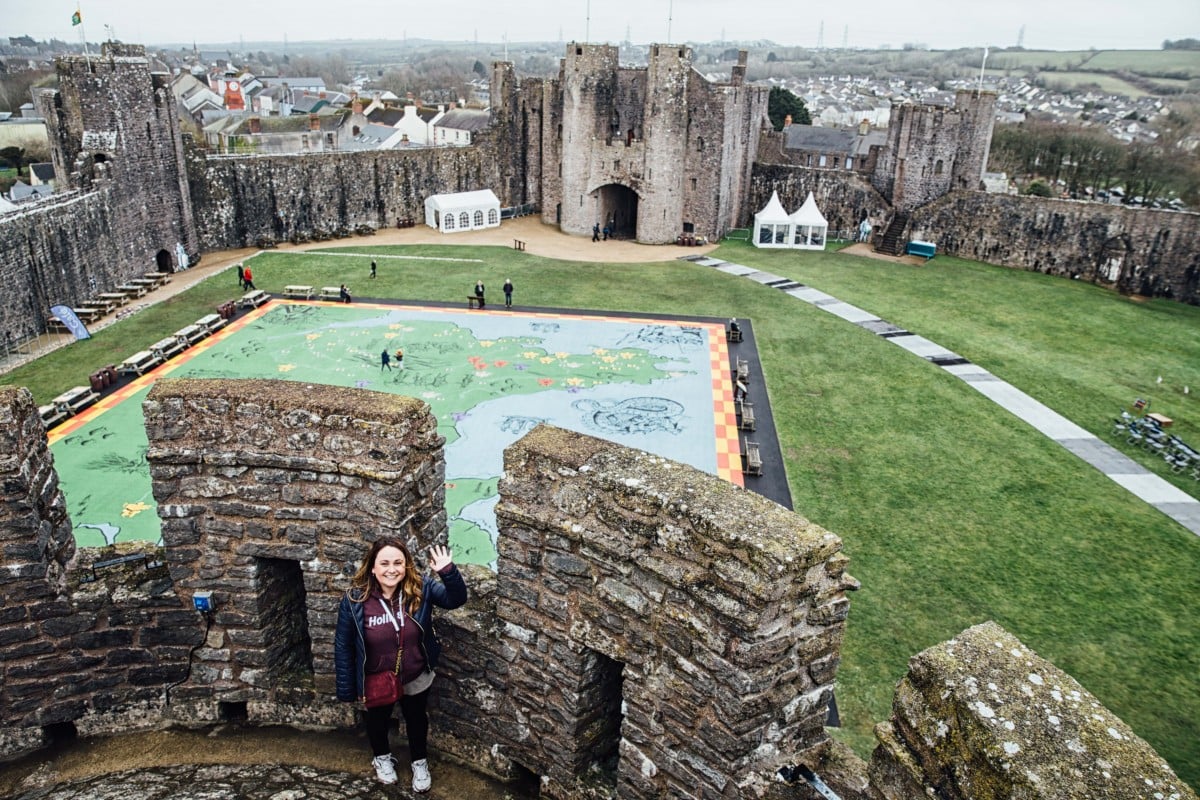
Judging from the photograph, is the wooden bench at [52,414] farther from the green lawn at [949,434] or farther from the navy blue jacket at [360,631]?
the navy blue jacket at [360,631]

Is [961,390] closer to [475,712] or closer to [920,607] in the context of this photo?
[920,607]

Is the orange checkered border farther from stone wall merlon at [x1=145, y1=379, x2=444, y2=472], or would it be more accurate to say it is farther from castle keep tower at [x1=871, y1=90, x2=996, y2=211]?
castle keep tower at [x1=871, y1=90, x2=996, y2=211]

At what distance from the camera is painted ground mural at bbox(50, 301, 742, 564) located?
1670 centimetres

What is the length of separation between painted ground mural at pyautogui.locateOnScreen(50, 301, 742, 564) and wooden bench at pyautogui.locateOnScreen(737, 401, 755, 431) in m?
0.33

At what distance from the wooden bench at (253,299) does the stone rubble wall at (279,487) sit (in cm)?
2431

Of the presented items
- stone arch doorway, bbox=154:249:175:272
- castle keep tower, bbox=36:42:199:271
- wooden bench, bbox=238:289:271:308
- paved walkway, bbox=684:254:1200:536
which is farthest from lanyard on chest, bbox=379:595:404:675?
stone arch doorway, bbox=154:249:175:272

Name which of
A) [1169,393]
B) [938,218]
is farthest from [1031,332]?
[938,218]

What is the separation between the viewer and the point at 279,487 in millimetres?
5633

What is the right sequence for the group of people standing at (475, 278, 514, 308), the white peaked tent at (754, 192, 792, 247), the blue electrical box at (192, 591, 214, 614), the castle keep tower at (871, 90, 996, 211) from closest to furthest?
the blue electrical box at (192, 591, 214, 614)
the group of people standing at (475, 278, 514, 308)
the castle keep tower at (871, 90, 996, 211)
the white peaked tent at (754, 192, 792, 247)

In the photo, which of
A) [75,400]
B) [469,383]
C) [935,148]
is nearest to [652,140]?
[935,148]

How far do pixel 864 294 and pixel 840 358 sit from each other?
816cm

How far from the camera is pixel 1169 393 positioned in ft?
77.2

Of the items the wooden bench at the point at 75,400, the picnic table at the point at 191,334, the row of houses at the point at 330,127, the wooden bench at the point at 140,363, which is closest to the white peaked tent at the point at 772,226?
the row of houses at the point at 330,127

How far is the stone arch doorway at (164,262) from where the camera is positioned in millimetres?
33688
